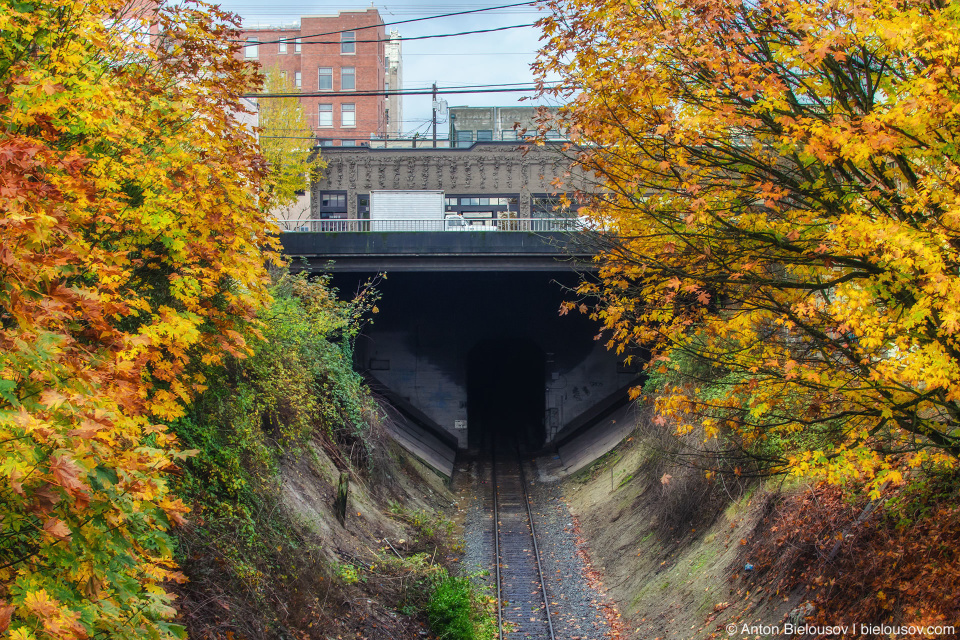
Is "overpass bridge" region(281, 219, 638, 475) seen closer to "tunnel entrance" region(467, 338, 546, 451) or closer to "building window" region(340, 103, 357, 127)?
"tunnel entrance" region(467, 338, 546, 451)

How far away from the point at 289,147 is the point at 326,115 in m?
30.0

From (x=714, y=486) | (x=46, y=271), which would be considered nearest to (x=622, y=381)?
(x=714, y=486)

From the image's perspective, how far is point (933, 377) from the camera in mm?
6215

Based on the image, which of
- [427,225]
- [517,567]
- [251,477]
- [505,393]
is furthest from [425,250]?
[505,393]

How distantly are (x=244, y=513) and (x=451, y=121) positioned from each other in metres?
50.7

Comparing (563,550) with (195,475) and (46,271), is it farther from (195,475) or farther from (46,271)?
(46,271)

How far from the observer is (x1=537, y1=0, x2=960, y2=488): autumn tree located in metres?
6.32

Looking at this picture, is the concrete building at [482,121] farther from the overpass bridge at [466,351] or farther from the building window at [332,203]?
the overpass bridge at [466,351]

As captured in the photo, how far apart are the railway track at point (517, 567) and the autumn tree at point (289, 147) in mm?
22137

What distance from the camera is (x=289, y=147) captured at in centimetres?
4344

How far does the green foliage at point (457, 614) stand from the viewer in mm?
13106

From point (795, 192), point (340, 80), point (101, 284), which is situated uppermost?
point (340, 80)

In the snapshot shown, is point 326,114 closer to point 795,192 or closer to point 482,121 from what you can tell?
point 482,121

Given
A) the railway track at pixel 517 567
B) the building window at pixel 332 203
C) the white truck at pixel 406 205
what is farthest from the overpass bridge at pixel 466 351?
the building window at pixel 332 203
